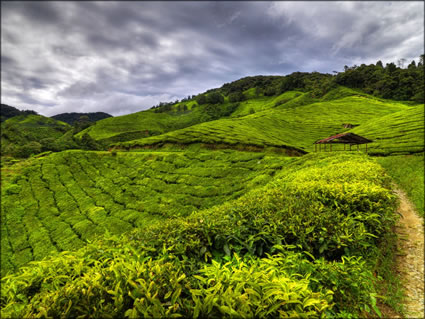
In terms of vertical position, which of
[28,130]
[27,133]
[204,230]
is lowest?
[204,230]

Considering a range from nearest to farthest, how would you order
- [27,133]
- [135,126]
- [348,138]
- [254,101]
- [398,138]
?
[348,138]
[398,138]
[27,133]
[135,126]
[254,101]

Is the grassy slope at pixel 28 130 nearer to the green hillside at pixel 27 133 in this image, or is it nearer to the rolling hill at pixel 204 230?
the green hillside at pixel 27 133

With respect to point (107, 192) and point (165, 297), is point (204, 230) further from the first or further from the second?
point (107, 192)

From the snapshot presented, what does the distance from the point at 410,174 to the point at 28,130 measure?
96633mm

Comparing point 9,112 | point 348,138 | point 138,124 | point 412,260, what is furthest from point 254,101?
point 9,112

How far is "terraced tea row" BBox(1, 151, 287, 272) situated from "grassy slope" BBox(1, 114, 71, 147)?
29210mm

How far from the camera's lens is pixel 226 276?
5.90 ft

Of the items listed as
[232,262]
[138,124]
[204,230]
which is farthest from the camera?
[138,124]

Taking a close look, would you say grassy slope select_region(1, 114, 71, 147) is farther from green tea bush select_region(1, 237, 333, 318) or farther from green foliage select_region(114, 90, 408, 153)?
green tea bush select_region(1, 237, 333, 318)

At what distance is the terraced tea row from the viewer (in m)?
8.55

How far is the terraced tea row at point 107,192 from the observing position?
28.0ft

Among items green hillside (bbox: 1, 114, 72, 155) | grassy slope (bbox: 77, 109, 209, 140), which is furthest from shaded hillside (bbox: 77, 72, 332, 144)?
green hillside (bbox: 1, 114, 72, 155)

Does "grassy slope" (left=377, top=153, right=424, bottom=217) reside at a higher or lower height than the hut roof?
lower

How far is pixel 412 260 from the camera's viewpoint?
6004mm
